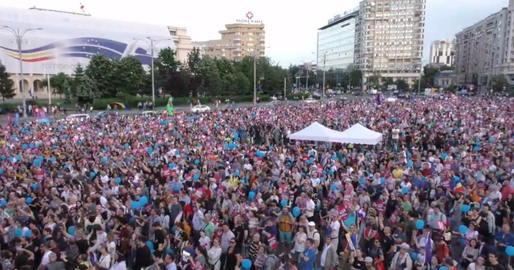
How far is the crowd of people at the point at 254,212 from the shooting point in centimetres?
637

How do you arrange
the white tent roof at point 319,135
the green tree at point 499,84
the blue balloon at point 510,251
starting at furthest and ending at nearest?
1. the green tree at point 499,84
2. the white tent roof at point 319,135
3. the blue balloon at point 510,251

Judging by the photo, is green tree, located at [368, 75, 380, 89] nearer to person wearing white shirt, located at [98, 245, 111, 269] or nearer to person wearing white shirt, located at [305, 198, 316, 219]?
person wearing white shirt, located at [305, 198, 316, 219]

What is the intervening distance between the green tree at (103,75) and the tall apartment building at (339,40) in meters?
99.0

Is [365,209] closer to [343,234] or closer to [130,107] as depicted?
[343,234]

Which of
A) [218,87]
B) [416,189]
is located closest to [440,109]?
[416,189]

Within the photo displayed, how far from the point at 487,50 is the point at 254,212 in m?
129

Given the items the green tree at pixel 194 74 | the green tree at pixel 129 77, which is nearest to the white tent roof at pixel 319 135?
the green tree at pixel 129 77

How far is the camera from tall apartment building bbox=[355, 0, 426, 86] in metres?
137

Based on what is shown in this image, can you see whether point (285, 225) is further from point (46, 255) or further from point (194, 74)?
point (194, 74)

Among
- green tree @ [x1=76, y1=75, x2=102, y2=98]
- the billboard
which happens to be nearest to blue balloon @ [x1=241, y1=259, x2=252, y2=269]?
green tree @ [x1=76, y1=75, x2=102, y2=98]

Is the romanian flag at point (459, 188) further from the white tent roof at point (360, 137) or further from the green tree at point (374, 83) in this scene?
the green tree at point (374, 83)

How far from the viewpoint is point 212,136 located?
19.8m

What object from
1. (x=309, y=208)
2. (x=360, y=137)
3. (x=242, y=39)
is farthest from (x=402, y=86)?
(x=309, y=208)

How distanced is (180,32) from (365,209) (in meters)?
93.9
